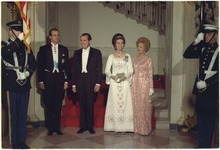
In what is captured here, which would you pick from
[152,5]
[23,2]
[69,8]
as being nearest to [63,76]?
[23,2]

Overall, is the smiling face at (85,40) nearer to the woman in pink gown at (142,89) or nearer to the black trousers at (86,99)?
the black trousers at (86,99)

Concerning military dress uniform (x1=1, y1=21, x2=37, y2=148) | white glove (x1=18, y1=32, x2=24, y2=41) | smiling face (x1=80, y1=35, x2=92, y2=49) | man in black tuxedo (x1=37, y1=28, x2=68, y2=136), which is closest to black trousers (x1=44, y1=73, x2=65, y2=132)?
man in black tuxedo (x1=37, y1=28, x2=68, y2=136)

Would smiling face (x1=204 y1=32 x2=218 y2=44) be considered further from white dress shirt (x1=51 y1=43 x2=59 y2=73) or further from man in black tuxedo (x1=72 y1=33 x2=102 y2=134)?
white dress shirt (x1=51 y1=43 x2=59 y2=73)

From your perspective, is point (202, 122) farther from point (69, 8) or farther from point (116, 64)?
point (69, 8)

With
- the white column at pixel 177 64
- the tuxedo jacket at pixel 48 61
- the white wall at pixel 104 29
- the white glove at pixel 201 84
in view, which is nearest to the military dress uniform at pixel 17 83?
the tuxedo jacket at pixel 48 61

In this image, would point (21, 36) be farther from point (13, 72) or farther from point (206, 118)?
point (206, 118)

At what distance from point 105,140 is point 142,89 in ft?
3.06

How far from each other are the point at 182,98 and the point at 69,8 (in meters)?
3.65

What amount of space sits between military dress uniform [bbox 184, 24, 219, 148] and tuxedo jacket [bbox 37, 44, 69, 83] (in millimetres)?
2058

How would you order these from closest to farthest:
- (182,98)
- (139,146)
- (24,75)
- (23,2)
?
(23,2) < (24,75) < (139,146) < (182,98)

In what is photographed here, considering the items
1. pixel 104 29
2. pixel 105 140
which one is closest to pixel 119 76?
pixel 105 140

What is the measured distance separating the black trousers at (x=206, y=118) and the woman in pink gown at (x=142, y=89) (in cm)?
135

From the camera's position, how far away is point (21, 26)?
442cm

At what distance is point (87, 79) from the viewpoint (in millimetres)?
5727
